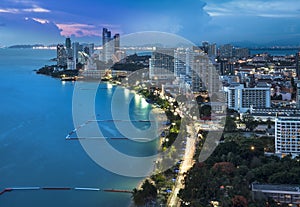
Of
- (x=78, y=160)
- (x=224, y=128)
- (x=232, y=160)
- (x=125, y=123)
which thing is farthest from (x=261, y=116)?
(x=78, y=160)

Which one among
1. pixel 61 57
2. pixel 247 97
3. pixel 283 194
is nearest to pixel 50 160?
pixel 283 194

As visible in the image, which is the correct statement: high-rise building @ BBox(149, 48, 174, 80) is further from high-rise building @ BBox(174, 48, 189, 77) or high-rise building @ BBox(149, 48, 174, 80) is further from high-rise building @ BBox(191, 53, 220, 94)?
high-rise building @ BBox(191, 53, 220, 94)

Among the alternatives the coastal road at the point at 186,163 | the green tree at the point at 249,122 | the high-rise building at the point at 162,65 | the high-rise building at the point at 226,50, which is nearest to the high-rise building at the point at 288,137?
the coastal road at the point at 186,163

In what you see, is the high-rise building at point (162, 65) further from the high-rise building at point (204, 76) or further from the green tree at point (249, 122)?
the green tree at point (249, 122)

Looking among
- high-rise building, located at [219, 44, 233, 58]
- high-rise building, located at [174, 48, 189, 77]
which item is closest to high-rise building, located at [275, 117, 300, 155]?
high-rise building, located at [174, 48, 189, 77]

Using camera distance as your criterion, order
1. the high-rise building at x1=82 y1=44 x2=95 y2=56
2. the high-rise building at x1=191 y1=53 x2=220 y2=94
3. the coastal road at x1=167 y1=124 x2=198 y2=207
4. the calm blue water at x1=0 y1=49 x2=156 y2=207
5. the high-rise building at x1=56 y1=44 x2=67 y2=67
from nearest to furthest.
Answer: the coastal road at x1=167 y1=124 x2=198 y2=207
the calm blue water at x1=0 y1=49 x2=156 y2=207
the high-rise building at x1=191 y1=53 x2=220 y2=94
the high-rise building at x1=56 y1=44 x2=67 y2=67
the high-rise building at x1=82 y1=44 x2=95 y2=56

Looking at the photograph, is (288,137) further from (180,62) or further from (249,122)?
(180,62)
